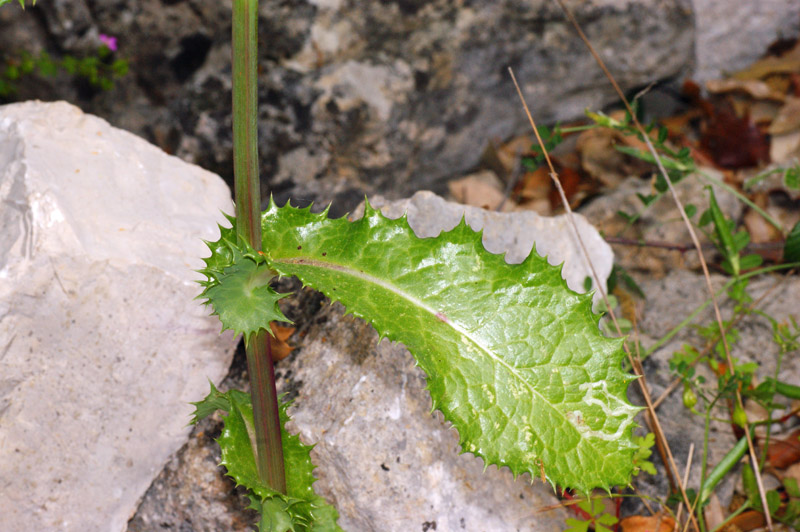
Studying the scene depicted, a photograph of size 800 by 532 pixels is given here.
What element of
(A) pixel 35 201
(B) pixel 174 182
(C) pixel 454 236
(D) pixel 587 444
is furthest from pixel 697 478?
(A) pixel 35 201

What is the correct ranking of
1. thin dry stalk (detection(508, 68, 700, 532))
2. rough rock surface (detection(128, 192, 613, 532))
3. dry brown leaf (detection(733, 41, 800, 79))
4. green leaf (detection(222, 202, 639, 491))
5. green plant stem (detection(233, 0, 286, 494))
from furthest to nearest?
dry brown leaf (detection(733, 41, 800, 79)) < thin dry stalk (detection(508, 68, 700, 532)) < rough rock surface (detection(128, 192, 613, 532)) < green leaf (detection(222, 202, 639, 491)) < green plant stem (detection(233, 0, 286, 494))

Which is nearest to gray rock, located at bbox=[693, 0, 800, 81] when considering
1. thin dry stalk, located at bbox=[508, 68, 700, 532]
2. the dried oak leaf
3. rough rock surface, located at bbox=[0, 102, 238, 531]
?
the dried oak leaf

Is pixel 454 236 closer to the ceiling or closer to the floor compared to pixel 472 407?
closer to the ceiling

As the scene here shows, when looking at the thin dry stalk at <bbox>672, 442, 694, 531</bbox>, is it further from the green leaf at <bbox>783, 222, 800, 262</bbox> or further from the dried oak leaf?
the dried oak leaf

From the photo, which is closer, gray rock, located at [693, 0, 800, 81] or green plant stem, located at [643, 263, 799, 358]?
green plant stem, located at [643, 263, 799, 358]

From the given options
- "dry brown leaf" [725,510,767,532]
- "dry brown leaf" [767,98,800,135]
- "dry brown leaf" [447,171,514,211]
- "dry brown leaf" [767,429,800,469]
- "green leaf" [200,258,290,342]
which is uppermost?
"green leaf" [200,258,290,342]

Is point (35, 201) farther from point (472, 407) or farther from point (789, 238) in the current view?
point (789, 238)

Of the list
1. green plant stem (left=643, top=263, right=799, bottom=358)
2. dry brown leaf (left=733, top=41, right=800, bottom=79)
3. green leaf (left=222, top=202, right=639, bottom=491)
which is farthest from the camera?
dry brown leaf (left=733, top=41, right=800, bottom=79)

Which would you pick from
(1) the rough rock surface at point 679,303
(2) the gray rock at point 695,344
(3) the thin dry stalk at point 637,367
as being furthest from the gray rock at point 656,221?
(3) the thin dry stalk at point 637,367
